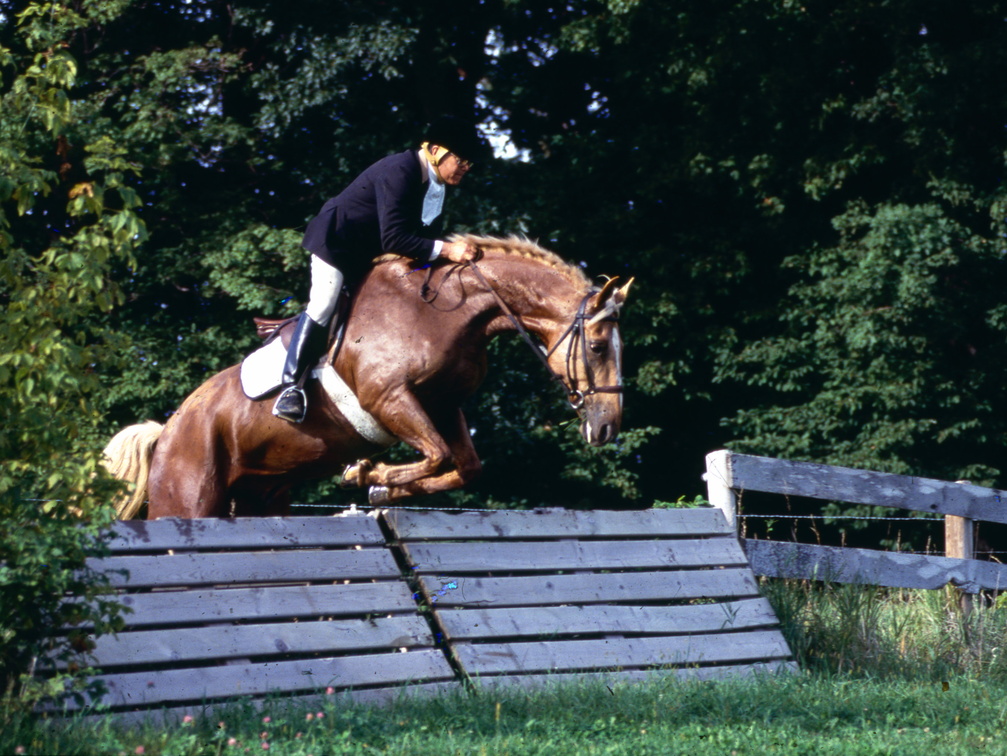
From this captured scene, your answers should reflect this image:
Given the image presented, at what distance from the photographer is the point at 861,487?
7867 millimetres

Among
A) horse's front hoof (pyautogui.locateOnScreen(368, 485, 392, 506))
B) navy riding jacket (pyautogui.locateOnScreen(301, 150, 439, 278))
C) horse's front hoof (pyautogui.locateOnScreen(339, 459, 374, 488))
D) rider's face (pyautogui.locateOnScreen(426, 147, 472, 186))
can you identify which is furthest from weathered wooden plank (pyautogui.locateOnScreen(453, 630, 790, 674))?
rider's face (pyautogui.locateOnScreen(426, 147, 472, 186))

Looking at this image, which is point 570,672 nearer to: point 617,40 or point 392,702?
point 392,702

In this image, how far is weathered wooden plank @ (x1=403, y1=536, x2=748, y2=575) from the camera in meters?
6.02

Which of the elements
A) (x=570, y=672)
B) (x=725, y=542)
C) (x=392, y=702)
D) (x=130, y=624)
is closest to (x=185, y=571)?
(x=130, y=624)

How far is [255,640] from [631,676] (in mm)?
1858

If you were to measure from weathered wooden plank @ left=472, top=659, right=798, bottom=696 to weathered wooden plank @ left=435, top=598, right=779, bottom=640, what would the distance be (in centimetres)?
24

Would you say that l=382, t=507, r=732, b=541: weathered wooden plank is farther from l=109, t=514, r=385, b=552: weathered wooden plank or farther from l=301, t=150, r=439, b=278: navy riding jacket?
l=301, t=150, r=439, b=278: navy riding jacket

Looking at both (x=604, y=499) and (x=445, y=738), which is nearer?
(x=445, y=738)

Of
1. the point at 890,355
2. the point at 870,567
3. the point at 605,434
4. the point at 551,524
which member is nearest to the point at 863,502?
the point at 870,567

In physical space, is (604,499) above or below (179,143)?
below

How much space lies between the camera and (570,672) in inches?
232

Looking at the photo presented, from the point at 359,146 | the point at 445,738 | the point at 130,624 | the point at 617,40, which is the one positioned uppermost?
the point at 617,40

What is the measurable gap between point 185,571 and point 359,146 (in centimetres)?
1179

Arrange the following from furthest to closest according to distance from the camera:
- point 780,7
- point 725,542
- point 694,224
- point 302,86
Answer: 1. point 694,224
2. point 780,7
3. point 302,86
4. point 725,542
